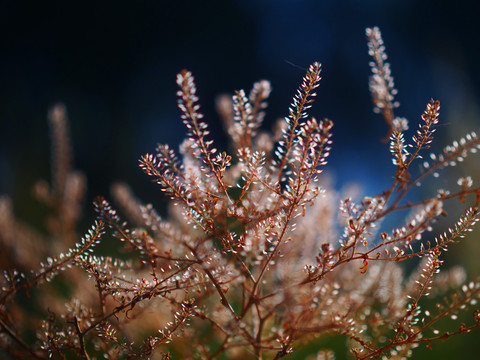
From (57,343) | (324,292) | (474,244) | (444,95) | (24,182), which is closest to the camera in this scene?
(57,343)

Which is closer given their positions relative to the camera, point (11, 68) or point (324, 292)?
point (324, 292)

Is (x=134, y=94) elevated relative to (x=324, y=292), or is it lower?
elevated

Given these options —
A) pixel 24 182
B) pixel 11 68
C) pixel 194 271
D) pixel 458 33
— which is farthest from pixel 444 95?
pixel 11 68

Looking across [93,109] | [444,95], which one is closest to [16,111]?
[93,109]

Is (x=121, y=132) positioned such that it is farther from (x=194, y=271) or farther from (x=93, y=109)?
(x=194, y=271)

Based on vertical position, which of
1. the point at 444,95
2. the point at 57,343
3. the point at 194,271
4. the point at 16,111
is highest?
the point at 16,111

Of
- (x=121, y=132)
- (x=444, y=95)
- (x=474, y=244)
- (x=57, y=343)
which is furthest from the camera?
(x=121, y=132)

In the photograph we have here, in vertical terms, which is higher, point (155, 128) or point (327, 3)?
point (327, 3)

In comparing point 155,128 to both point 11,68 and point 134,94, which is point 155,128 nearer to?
point 134,94

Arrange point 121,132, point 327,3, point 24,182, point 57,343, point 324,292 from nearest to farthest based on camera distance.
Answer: point 57,343, point 324,292, point 24,182, point 327,3, point 121,132
